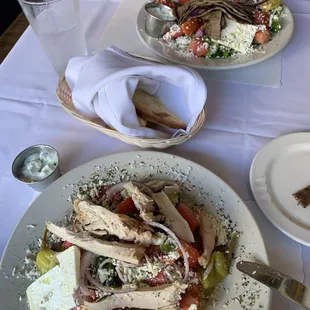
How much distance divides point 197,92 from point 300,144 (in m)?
0.33

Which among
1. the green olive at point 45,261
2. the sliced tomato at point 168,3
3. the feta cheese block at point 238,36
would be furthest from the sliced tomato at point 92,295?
the sliced tomato at point 168,3

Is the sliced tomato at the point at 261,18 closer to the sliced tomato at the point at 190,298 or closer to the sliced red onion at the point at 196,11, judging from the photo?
the sliced red onion at the point at 196,11

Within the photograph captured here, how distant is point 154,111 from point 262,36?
56 centimetres

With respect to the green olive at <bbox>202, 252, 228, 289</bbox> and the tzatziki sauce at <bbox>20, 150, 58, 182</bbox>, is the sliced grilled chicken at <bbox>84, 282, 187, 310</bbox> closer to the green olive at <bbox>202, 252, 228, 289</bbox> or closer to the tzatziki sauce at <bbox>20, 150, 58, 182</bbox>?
the green olive at <bbox>202, 252, 228, 289</bbox>

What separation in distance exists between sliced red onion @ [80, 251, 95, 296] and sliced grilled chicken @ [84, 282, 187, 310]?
0.09 feet

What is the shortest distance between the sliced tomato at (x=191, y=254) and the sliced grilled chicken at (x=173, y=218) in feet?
0.06

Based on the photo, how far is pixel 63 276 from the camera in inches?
34.1

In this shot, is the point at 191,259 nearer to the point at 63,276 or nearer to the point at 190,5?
the point at 63,276

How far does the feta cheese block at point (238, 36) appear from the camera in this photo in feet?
4.81

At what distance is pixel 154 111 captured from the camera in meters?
1.21

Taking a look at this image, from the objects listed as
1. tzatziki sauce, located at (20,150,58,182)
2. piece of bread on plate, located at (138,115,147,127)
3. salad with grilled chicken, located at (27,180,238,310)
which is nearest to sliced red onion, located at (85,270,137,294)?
salad with grilled chicken, located at (27,180,238,310)

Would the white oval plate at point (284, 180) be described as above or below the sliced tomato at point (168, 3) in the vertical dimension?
below

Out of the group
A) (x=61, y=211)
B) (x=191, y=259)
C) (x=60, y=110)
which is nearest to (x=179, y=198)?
(x=191, y=259)

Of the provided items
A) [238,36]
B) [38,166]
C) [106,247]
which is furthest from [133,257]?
[238,36]
